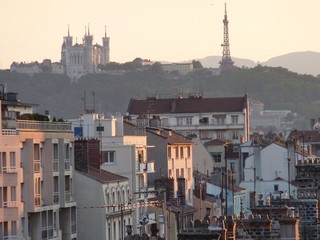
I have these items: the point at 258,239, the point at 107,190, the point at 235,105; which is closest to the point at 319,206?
the point at 258,239

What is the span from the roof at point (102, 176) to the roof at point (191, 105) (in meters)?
85.5

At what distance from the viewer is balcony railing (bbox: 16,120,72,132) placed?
4847 centimetres

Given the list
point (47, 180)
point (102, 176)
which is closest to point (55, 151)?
point (47, 180)

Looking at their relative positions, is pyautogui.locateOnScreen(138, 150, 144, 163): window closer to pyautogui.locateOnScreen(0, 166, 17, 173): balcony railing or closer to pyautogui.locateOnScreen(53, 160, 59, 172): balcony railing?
pyautogui.locateOnScreen(53, 160, 59, 172): balcony railing

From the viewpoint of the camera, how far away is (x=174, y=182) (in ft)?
233

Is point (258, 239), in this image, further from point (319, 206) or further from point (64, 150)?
point (64, 150)

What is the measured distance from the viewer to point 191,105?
495 feet

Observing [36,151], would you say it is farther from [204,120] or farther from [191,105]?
[191,105]

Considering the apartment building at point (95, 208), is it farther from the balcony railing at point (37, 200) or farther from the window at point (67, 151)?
the balcony railing at point (37, 200)

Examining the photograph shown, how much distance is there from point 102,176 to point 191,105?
309ft

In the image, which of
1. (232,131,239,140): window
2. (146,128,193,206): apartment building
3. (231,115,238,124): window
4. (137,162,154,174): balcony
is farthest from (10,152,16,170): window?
(231,115,238,124): window

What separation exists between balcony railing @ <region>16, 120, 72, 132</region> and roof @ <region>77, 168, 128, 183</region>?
84.1 inches

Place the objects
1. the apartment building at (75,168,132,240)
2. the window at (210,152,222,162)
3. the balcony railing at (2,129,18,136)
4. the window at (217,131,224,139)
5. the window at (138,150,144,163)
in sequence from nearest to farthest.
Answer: the balcony railing at (2,129,18,136)
the apartment building at (75,168,132,240)
the window at (138,150,144,163)
the window at (210,152,222,162)
the window at (217,131,224,139)

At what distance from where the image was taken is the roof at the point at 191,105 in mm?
147000
